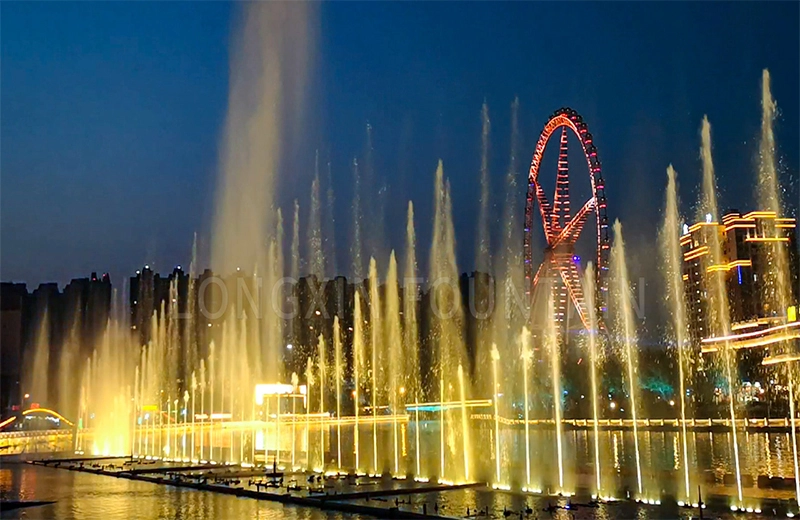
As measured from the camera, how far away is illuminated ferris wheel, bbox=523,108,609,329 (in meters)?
67.3

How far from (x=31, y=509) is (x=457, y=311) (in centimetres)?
4166

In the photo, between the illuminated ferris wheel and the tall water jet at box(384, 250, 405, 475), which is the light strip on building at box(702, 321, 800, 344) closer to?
the illuminated ferris wheel

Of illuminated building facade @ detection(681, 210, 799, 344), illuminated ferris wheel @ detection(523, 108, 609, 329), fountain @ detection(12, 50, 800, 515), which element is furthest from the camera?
illuminated building facade @ detection(681, 210, 799, 344)

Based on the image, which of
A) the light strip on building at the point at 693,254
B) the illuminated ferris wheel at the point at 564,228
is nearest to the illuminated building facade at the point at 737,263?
the light strip on building at the point at 693,254

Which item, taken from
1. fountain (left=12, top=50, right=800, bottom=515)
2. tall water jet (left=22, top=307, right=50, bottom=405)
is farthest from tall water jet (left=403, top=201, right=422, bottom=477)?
tall water jet (left=22, top=307, right=50, bottom=405)

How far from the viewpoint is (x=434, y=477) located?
24.0m

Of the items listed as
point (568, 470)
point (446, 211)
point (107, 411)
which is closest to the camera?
point (568, 470)

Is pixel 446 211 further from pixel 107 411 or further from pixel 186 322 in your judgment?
pixel 186 322

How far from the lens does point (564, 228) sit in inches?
2832

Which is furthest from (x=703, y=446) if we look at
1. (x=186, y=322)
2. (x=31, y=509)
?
(x=186, y=322)

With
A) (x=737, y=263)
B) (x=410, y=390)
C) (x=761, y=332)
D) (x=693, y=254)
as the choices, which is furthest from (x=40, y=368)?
(x=737, y=263)

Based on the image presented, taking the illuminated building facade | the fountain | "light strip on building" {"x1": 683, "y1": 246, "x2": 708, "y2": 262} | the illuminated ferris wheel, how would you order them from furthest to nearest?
"light strip on building" {"x1": 683, "y1": 246, "x2": 708, "y2": 262} → the illuminated building facade → the illuminated ferris wheel → the fountain

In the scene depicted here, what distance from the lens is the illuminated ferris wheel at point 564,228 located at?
221 feet

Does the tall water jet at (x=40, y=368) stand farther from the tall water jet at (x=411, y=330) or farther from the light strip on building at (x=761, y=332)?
the light strip on building at (x=761, y=332)
